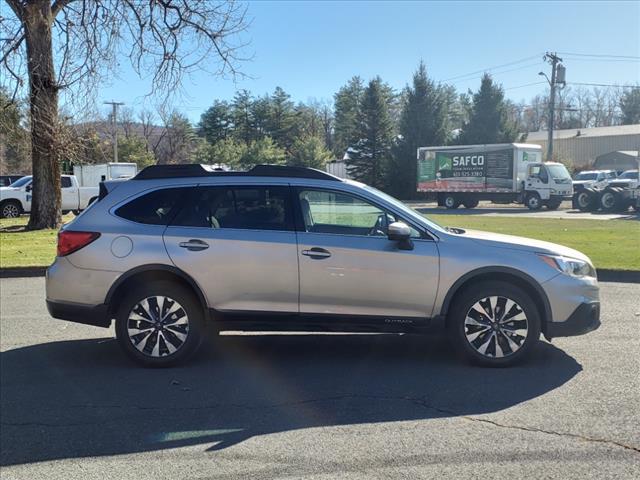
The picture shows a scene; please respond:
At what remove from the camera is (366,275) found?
5426mm

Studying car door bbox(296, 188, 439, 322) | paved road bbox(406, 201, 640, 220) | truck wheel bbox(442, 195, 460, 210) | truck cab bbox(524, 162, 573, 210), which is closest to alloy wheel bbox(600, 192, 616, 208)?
paved road bbox(406, 201, 640, 220)

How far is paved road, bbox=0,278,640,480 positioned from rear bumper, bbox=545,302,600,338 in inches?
13.0

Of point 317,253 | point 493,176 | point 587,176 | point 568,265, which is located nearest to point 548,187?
point 493,176

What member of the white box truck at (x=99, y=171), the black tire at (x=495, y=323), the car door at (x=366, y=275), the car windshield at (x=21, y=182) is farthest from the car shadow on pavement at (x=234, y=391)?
the white box truck at (x=99, y=171)

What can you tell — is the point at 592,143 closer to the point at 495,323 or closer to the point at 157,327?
the point at 495,323

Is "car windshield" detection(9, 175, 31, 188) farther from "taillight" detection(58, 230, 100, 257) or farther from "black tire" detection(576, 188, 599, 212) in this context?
"black tire" detection(576, 188, 599, 212)

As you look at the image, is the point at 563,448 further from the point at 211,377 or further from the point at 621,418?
the point at 211,377

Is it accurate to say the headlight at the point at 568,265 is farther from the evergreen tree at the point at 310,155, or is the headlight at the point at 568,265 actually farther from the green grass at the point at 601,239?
the evergreen tree at the point at 310,155

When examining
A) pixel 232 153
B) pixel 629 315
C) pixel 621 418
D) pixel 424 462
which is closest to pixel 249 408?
pixel 424 462

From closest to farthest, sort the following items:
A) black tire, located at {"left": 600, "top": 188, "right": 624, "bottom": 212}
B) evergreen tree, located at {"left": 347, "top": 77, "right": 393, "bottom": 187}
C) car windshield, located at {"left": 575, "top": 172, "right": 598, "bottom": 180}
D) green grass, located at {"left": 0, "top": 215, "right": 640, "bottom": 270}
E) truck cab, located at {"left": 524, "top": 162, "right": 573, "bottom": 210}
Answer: green grass, located at {"left": 0, "top": 215, "right": 640, "bottom": 270} < black tire, located at {"left": 600, "top": 188, "right": 624, "bottom": 212} < truck cab, located at {"left": 524, "top": 162, "right": 573, "bottom": 210} < car windshield, located at {"left": 575, "top": 172, "right": 598, "bottom": 180} < evergreen tree, located at {"left": 347, "top": 77, "right": 393, "bottom": 187}

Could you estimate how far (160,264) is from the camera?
5.53m

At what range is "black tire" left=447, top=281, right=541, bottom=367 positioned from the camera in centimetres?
541

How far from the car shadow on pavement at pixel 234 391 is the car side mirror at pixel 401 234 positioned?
1.13m

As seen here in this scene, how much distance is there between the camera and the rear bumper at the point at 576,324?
17.8 ft
